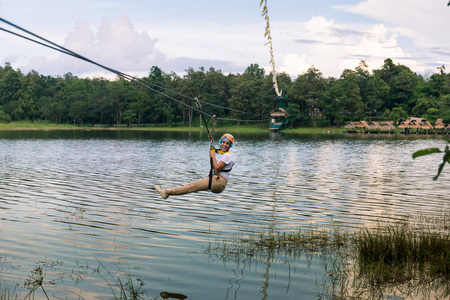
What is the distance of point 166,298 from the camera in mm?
8750

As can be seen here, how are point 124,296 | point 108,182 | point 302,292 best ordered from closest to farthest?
1. point 124,296
2. point 302,292
3. point 108,182

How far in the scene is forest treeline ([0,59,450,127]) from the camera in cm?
12669

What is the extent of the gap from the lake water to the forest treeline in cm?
9308

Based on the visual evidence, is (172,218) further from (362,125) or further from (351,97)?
(351,97)

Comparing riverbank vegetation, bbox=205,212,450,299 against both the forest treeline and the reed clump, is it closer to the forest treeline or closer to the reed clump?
the reed clump

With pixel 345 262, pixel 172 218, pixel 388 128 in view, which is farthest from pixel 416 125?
pixel 345 262

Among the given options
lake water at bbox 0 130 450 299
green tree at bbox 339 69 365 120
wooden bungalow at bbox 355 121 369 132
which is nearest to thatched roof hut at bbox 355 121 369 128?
wooden bungalow at bbox 355 121 369 132

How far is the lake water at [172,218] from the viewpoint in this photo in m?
9.70

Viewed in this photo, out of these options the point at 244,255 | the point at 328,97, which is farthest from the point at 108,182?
the point at 328,97

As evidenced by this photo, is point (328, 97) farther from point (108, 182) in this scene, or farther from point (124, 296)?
point (124, 296)

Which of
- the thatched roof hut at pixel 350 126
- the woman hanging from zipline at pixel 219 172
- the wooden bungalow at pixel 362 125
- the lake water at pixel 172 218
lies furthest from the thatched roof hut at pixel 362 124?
the woman hanging from zipline at pixel 219 172

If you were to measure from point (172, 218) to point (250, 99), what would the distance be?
12032 cm

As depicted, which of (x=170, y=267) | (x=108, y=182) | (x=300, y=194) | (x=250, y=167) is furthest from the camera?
(x=250, y=167)

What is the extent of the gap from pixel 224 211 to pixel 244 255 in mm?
6640
